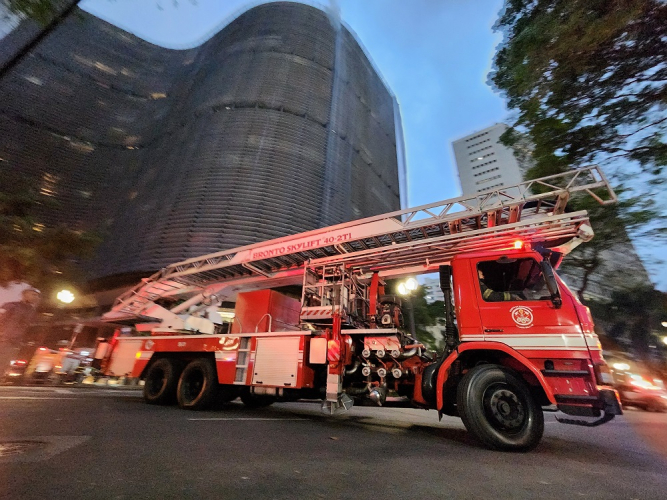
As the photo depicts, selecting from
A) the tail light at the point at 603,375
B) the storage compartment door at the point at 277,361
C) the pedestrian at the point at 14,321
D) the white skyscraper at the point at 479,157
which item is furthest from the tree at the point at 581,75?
the white skyscraper at the point at 479,157

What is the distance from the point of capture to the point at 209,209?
21328 mm

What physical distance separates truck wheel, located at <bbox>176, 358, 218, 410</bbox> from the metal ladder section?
2.24m

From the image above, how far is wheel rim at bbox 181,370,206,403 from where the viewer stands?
682cm

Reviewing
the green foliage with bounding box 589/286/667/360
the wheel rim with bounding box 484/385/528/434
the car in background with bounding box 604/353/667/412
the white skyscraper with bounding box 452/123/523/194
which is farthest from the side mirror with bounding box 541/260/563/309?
the white skyscraper with bounding box 452/123/523/194

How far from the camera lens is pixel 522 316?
14.6ft

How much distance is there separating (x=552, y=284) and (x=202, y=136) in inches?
1085

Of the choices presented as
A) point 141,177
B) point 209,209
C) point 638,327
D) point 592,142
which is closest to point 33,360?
point 209,209

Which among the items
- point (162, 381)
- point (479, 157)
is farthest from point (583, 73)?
point (479, 157)

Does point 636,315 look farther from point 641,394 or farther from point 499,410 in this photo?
point 499,410

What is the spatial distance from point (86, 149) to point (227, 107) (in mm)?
14496

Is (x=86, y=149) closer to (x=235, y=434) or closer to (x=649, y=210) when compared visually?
(x=235, y=434)

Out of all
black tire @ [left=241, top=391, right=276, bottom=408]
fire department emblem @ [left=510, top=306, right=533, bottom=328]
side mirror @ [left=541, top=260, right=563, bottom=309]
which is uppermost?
side mirror @ [left=541, top=260, right=563, bottom=309]

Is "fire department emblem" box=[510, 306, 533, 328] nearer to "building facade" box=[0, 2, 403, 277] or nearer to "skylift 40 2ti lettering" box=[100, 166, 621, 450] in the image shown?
"skylift 40 2ti lettering" box=[100, 166, 621, 450]

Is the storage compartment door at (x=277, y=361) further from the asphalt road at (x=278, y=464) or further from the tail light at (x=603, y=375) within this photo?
the tail light at (x=603, y=375)
